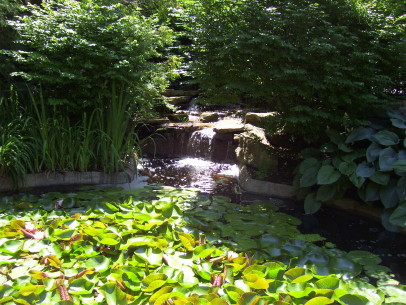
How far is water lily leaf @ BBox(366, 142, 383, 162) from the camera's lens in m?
3.45

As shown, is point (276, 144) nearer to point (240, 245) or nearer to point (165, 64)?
point (165, 64)

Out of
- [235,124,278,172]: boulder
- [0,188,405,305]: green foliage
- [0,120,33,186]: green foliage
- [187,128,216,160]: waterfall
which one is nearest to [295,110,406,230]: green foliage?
[235,124,278,172]: boulder

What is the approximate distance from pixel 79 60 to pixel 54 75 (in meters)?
0.35

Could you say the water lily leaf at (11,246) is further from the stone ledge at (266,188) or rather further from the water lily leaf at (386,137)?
the water lily leaf at (386,137)

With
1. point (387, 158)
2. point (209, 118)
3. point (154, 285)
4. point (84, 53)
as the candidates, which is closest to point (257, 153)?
point (387, 158)

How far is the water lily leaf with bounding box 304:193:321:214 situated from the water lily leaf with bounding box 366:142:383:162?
2.15ft

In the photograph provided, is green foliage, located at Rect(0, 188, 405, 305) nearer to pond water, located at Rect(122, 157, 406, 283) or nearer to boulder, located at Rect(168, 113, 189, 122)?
pond water, located at Rect(122, 157, 406, 283)

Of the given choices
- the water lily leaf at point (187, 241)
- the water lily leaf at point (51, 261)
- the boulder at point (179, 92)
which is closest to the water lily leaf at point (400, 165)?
the water lily leaf at point (187, 241)

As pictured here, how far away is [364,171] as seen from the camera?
11.2ft

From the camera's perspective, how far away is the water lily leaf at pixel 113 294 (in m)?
1.85

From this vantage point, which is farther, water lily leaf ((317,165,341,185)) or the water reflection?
the water reflection

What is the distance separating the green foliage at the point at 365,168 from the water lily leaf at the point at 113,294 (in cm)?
233

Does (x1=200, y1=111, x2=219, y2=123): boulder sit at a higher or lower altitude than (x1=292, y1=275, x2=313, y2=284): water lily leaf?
higher

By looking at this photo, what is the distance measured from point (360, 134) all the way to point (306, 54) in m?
1.04
